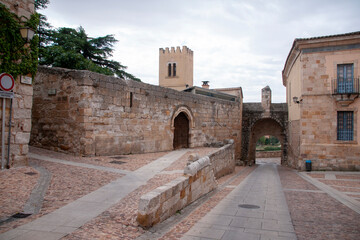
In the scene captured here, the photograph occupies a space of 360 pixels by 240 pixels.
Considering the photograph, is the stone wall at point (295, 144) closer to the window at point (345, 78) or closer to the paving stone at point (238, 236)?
the window at point (345, 78)

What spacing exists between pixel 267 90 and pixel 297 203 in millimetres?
17706

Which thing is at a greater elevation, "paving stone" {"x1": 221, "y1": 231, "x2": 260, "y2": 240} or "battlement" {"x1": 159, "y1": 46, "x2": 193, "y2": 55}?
"battlement" {"x1": 159, "y1": 46, "x2": 193, "y2": 55}

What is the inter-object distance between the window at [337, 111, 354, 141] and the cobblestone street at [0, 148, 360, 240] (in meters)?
6.02

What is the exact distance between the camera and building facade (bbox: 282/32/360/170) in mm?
14633

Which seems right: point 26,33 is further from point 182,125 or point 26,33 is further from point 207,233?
→ point 182,125

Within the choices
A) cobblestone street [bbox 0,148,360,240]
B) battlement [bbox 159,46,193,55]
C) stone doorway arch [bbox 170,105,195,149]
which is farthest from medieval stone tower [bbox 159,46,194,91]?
cobblestone street [bbox 0,148,360,240]

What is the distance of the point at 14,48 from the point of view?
282 inches

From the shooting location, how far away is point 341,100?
1471 cm

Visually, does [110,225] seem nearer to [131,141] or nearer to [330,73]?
[131,141]

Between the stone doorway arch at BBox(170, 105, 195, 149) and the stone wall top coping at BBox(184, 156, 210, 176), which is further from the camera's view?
the stone doorway arch at BBox(170, 105, 195, 149)

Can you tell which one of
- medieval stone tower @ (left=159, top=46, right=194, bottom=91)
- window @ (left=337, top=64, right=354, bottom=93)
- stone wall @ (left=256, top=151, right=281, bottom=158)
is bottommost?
stone wall @ (left=256, top=151, right=281, bottom=158)

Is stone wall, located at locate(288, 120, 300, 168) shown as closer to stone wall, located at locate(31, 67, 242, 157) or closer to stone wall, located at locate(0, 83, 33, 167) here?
stone wall, located at locate(31, 67, 242, 157)

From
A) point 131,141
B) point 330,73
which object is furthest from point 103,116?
point 330,73

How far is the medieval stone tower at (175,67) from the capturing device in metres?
39.3
